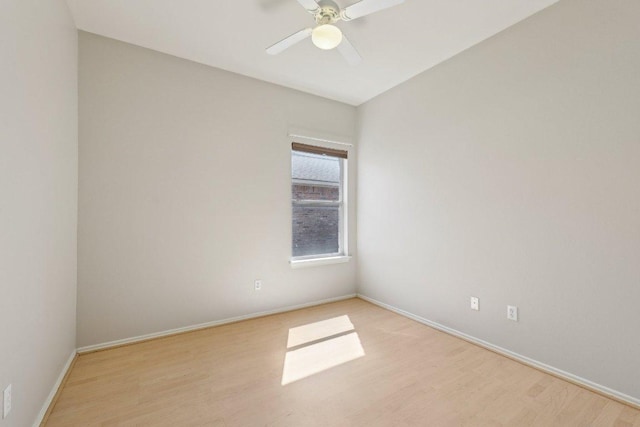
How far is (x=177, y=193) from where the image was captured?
108 inches

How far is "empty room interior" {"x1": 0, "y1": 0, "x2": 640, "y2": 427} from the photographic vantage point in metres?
1.66

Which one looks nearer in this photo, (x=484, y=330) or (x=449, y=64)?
(x=484, y=330)

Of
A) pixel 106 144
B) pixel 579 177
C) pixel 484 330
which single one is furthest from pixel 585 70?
pixel 106 144

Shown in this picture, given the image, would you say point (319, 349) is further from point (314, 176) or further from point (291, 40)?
point (291, 40)

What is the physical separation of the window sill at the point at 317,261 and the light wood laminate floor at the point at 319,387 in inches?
35.4

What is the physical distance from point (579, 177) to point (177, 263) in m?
3.33

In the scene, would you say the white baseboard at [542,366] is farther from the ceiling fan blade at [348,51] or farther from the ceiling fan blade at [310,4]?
the ceiling fan blade at [310,4]

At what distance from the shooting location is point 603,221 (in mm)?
1842

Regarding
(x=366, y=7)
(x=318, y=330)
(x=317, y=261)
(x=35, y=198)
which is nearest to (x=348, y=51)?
(x=366, y=7)

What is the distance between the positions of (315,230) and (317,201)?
378 mm

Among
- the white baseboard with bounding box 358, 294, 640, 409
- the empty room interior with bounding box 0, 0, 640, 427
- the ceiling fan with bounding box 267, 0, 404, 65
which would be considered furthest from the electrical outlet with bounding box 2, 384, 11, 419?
the white baseboard with bounding box 358, 294, 640, 409

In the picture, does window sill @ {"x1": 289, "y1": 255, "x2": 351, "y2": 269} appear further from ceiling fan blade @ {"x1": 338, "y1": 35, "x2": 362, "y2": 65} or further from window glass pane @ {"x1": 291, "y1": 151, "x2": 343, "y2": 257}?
ceiling fan blade @ {"x1": 338, "y1": 35, "x2": 362, "y2": 65}

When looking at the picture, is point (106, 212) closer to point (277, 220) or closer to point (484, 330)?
point (277, 220)

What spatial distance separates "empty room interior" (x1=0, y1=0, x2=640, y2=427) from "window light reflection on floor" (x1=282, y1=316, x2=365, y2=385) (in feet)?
0.09
